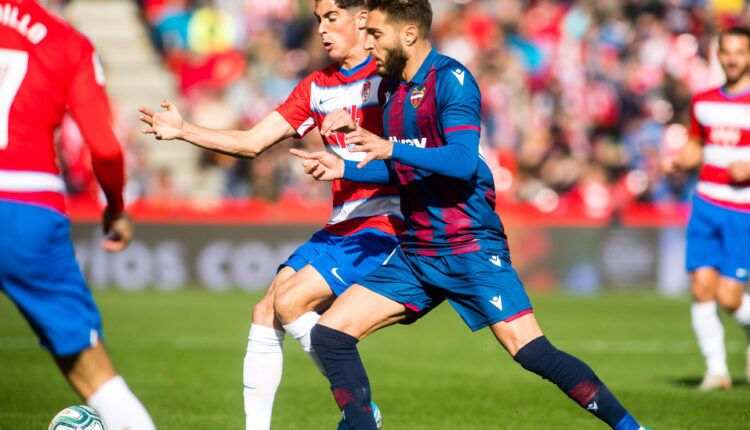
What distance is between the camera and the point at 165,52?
24531 mm

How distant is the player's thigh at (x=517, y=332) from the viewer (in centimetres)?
589

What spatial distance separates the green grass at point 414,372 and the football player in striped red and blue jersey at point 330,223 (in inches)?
51.9

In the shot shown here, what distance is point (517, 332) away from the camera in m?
5.91

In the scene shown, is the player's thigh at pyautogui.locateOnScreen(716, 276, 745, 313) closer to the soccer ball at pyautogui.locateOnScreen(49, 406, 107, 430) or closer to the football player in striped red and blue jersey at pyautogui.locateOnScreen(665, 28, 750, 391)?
the football player in striped red and blue jersey at pyautogui.locateOnScreen(665, 28, 750, 391)

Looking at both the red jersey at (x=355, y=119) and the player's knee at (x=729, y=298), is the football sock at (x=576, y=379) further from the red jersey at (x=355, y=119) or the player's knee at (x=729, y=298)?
the player's knee at (x=729, y=298)

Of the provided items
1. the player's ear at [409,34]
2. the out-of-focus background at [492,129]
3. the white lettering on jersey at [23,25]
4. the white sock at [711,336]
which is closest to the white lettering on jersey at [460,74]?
the player's ear at [409,34]

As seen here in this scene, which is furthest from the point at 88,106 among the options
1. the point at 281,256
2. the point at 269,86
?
the point at 269,86

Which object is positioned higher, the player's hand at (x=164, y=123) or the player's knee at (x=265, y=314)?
the player's hand at (x=164, y=123)

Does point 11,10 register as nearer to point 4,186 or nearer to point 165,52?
point 4,186

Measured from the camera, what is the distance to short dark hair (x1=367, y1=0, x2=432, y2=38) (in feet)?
19.5

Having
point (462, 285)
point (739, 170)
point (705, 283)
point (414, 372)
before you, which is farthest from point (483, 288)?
point (414, 372)

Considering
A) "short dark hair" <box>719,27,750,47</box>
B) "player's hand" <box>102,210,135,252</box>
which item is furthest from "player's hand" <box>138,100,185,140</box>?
"short dark hair" <box>719,27,750,47</box>

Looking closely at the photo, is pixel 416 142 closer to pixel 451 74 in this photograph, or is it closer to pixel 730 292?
pixel 451 74

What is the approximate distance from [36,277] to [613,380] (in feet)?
22.4
